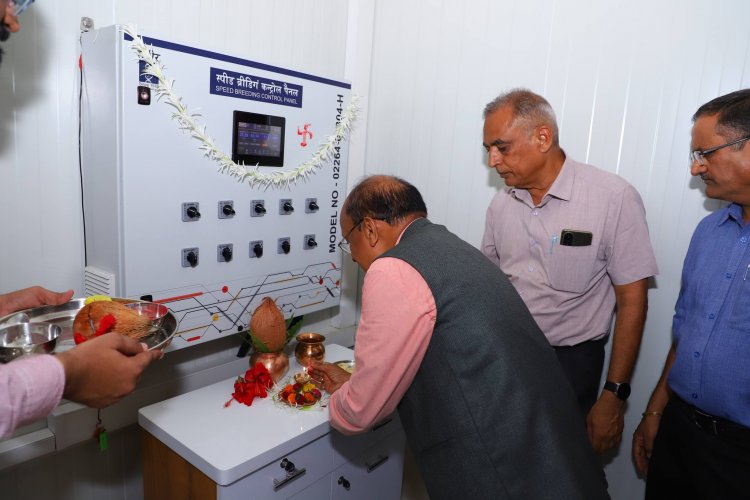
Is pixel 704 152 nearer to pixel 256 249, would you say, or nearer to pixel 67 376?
pixel 256 249

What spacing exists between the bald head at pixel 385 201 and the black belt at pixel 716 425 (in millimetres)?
965

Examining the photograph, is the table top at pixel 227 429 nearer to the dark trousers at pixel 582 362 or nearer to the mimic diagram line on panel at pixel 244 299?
the mimic diagram line on panel at pixel 244 299

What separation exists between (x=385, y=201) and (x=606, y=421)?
108 cm

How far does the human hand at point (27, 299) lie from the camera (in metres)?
1.25

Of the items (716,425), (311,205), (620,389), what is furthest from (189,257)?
(716,425)

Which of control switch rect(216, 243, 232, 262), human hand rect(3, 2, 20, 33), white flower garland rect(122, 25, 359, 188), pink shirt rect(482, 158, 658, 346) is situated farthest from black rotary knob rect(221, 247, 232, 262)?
pink shirt rect(482, 158, 658, 346)

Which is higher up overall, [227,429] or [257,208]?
[257,208]

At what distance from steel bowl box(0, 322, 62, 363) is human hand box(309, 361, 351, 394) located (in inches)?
30.0

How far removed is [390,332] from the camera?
1.12m

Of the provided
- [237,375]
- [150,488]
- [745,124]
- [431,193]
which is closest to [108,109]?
[237,375]

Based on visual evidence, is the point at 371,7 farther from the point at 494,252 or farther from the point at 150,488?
the point at 150,488

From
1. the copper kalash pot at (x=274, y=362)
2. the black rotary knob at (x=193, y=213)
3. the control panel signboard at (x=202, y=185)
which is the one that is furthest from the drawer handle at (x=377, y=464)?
the black rotary knob at (x=193, y=213)

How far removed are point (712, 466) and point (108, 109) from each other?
198 cm

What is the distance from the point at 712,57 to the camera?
1655mm
